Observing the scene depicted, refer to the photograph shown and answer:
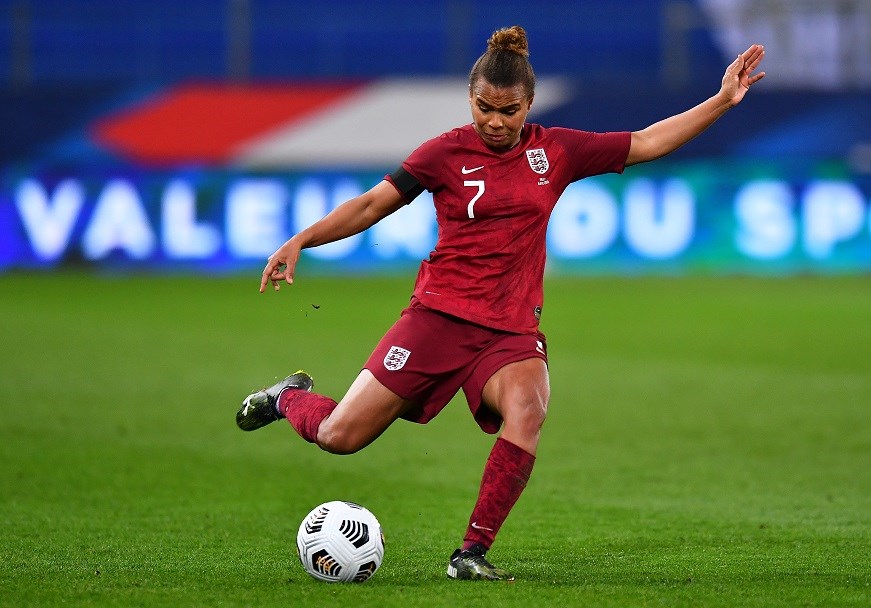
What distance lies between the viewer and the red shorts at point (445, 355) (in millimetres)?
5469

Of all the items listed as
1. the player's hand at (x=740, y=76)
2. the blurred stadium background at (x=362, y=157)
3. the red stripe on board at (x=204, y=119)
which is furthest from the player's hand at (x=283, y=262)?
the red stripe on board at (x=204, y=119)

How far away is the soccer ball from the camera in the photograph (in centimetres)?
523

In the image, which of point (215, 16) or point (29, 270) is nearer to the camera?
point (29, 270)

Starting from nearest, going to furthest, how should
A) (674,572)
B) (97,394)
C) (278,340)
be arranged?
(674,572) < (97,394) < (278,340)

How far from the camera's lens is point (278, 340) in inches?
558

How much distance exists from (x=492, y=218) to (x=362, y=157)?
647 inches

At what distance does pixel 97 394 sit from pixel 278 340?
3.57 metres

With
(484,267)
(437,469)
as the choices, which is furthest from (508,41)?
(437,469)

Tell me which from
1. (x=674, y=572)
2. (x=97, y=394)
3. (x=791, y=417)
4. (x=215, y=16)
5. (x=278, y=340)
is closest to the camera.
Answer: (x=674, y=572)

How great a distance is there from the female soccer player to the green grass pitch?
1.98 ft

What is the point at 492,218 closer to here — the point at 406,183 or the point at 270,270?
the point at 406,183

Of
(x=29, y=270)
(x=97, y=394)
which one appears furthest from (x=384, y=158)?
(x=97, y=394)

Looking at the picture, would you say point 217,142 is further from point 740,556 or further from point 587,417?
point 740,556

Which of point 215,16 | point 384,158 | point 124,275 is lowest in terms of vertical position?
point 124,275
